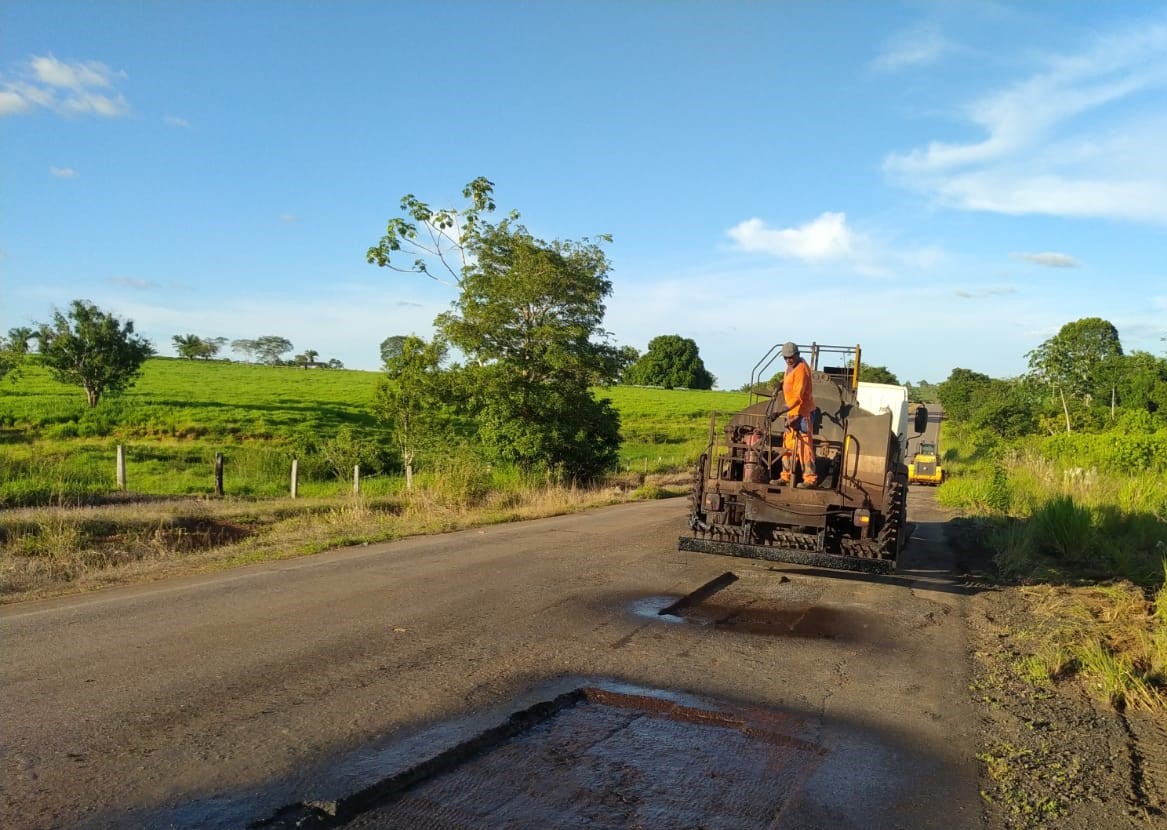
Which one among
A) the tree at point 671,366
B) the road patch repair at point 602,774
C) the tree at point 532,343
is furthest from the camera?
the tree at point 671,366

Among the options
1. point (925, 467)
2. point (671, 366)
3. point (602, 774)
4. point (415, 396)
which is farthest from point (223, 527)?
point (671, 366)

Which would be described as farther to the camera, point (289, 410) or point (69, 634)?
point (289, 410)

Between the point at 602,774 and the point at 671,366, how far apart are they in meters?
104

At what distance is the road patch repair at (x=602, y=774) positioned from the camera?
3707mm

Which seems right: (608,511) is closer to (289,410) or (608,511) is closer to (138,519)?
(138,519)

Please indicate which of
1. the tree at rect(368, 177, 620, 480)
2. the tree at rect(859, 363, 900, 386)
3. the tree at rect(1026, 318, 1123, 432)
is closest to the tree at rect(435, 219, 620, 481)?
the tree at rect(368, 177, 620, 480)

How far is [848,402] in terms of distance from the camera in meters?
10.9

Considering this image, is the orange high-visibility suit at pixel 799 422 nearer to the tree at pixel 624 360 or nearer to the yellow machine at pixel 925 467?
the tree at pixel 624 360

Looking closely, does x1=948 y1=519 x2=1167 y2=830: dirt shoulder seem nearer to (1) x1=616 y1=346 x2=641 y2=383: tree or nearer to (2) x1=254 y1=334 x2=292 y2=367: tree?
(1) x1=616 y1=346 x2=641 y2=383: tree

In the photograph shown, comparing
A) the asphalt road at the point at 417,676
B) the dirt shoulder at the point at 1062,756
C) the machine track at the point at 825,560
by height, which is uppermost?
the machine track at the point at 825,560

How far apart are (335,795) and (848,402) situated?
8672 millimetres

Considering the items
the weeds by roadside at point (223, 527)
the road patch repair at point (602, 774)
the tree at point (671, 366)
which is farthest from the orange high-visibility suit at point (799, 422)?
the tree at point (671, 366)

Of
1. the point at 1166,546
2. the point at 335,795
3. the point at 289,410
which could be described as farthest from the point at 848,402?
the point at 289,410

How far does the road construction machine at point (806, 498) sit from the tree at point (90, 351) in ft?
128
